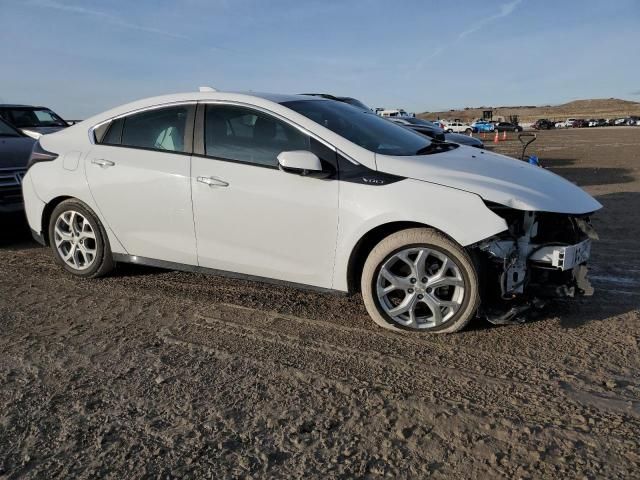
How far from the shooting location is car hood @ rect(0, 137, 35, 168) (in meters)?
6.54

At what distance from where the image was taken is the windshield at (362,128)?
13.5 ft

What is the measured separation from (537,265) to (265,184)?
1.95m

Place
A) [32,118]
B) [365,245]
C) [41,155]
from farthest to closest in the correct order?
[32,118] < [41,155] < [365,245]

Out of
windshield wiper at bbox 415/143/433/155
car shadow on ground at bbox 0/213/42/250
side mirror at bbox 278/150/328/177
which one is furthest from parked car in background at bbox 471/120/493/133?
side mirror at bbox 278/150/328/177

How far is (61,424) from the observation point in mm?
2713

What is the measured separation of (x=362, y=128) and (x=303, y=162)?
0.84 m

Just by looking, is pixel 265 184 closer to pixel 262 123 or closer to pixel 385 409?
pixel 262 123

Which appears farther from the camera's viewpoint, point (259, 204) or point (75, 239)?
point (75, 239)

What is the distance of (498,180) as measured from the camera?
3.71m

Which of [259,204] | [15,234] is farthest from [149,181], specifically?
[15,234]

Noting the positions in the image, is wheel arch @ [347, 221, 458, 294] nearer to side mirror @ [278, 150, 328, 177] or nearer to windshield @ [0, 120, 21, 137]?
side mirror @ [278, 150, 328, 177]

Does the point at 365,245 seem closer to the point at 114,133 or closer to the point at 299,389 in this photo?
the point at 299,389

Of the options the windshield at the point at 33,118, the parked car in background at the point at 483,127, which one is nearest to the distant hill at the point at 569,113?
the parked car in background at the point at 483,127

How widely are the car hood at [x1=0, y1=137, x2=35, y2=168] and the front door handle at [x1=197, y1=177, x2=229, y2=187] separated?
11.8 ft
